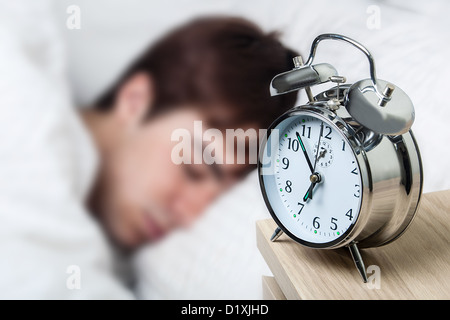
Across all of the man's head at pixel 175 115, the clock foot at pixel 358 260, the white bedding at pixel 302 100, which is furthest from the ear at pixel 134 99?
the clock foot at pixel 358 260

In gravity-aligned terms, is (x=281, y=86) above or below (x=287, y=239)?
above

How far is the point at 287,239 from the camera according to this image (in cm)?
87

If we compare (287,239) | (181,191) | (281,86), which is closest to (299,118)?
(281,86)

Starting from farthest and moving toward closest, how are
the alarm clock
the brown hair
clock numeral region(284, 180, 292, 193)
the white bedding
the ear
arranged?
1. the ear
2. the brown hair
3. the white bedding
4. clock numeral region(284, 180, 292, 193)
5. the alarm clock

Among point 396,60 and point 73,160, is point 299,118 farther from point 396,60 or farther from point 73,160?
point 73,160

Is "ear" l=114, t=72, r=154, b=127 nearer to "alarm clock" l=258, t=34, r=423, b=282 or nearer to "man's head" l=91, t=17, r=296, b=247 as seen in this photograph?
"man's head" l=91, t=17, r=296, b=247

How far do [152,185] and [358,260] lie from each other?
42.4 inches

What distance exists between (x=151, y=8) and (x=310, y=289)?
1.81 meters

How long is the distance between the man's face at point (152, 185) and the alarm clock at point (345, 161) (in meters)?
0.84

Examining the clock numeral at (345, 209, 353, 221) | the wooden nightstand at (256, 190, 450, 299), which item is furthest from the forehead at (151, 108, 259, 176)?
the clock numeral at (345, 209, 353, 221)

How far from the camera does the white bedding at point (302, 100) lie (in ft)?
4.28

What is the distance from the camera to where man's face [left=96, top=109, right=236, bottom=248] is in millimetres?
1716
